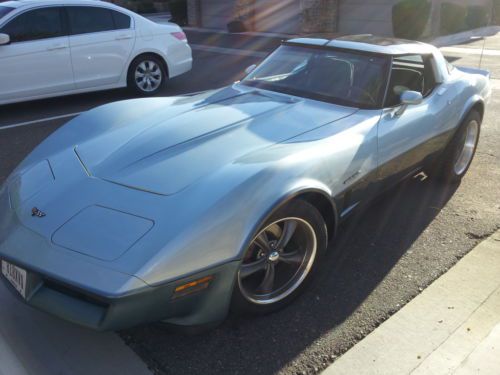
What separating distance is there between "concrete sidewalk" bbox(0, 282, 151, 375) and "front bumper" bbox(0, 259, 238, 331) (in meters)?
0.34

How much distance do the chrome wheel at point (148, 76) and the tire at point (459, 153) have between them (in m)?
5.03

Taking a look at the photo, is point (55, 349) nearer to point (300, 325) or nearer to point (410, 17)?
point (300, 325)

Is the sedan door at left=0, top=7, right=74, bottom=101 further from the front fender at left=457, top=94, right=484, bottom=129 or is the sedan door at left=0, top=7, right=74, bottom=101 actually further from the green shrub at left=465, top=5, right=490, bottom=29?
the green shrub at left=465, top=5, right=490, bottom=29

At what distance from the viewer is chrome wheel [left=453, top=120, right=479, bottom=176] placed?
452cm

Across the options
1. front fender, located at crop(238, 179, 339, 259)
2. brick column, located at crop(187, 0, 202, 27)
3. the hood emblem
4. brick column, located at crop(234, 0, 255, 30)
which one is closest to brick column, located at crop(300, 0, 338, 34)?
brick column, located at crop(234, 0, 255, 30)

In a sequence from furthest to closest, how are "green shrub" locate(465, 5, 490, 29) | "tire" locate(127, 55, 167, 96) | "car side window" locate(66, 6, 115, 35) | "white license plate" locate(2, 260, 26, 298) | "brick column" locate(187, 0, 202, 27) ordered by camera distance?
"brick column" locate(187, 0, 202, 27)
"green shrub" locate(465, 5, 490, 29)
"tire" locate(127, 55, 167, 96)
"car side window" locate(66, 6, 115, 35)
"white license plate" locate(2, 260, 26, 298)

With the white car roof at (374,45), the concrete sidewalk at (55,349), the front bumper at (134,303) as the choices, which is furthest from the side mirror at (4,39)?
the front bumper at (134,303)

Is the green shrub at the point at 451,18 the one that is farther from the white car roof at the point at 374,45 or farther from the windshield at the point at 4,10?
the windshield at the point at 4,10

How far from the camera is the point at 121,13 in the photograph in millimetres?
7469

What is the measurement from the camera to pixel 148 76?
26.0ft

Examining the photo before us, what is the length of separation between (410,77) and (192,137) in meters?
1.95

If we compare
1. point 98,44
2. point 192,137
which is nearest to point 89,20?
point 98,44

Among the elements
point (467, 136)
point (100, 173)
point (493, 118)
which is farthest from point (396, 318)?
point (493, 118)

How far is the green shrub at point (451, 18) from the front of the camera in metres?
16.6
